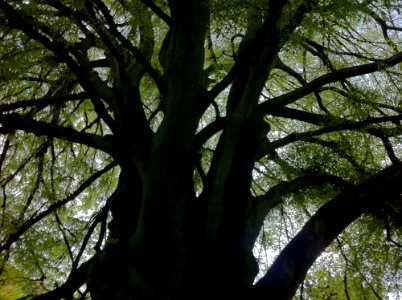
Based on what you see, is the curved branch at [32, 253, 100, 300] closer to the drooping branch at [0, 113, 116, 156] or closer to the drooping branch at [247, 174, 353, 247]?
the drooping branch at [0, 113, 116, 156]

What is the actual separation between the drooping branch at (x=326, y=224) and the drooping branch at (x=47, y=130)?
1.31 m

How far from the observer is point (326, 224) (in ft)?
6.66

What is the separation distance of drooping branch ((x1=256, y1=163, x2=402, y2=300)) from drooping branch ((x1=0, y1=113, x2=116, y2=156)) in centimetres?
131

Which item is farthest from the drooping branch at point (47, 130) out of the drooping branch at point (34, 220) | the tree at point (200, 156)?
the drooping branch at point (34, 220)

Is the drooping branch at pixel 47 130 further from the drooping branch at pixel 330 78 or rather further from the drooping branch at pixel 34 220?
the drooping branch at pixel 330 78

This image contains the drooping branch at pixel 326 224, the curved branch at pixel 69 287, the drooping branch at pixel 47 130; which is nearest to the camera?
the drooping branch at pixel 326 224

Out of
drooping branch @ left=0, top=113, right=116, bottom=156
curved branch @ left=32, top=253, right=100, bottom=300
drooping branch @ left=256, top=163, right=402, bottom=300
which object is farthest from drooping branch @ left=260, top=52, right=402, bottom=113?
curved branch @ left=32, top=253, right=100, bottom=300

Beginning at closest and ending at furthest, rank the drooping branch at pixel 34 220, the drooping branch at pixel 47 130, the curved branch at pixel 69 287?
the curved branch at pixel 69 287 < the drooping branch at pixel 47 130 < the drooping branch at pixel 34 220

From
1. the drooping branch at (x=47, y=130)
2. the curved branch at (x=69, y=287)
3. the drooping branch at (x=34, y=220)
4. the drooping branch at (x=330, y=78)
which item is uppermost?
the drooping branch at (x=330, y=78)

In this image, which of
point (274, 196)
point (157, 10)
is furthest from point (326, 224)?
point (157, 10)

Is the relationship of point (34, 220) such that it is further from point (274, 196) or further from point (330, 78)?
point (330, 78)

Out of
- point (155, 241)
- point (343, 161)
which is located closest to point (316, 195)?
point (343, 161)

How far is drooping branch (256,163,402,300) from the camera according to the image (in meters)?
1.95

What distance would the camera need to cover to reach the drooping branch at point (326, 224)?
195 centimetres
